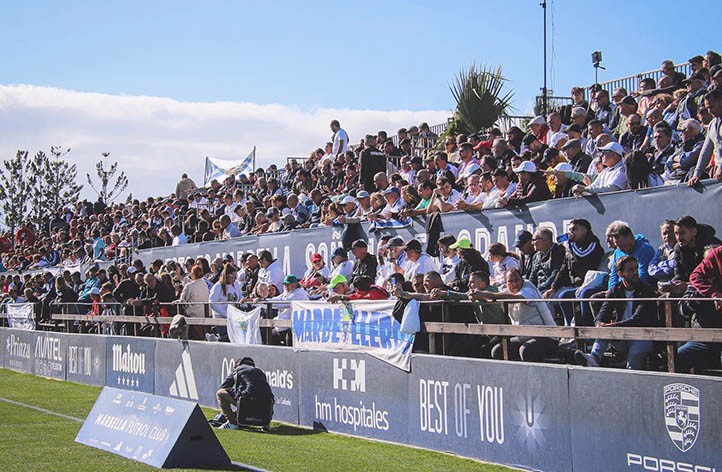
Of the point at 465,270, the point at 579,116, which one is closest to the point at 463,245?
the point at 465,270

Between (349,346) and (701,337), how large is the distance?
603cm

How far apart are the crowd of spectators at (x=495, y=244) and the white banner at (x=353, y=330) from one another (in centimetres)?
24

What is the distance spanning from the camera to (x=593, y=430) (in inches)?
349

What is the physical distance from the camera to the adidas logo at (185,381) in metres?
17.3

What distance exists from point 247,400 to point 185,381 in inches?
180

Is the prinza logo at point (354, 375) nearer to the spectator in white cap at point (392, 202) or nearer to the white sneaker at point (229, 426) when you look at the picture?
the white sneaker at point (229, 426)

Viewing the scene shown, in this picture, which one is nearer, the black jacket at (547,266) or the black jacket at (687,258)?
the black jacket at (687,258)

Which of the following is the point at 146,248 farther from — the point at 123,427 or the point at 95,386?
the point at 123,427

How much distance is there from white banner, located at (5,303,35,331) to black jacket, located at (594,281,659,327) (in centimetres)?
2018

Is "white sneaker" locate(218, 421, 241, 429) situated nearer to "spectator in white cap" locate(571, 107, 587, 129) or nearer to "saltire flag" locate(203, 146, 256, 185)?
"spectator in white cap" locate(571, 107, 587, 129)

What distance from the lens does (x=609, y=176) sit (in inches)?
465

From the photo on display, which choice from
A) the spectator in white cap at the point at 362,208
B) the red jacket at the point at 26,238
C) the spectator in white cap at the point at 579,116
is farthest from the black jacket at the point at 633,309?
the red jacket at the point at 26,238

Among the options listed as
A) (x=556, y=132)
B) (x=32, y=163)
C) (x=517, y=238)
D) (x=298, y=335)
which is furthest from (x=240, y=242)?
(x=32, y=163)

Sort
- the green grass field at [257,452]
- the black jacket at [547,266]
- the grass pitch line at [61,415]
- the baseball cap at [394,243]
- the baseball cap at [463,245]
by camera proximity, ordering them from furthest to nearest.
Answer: the baseball cap at [394,243] < the baseball cap at [463,245] < the black jacket at [547,266] < the green grass field at [257,452] < the grass pitch line at [61,415]
